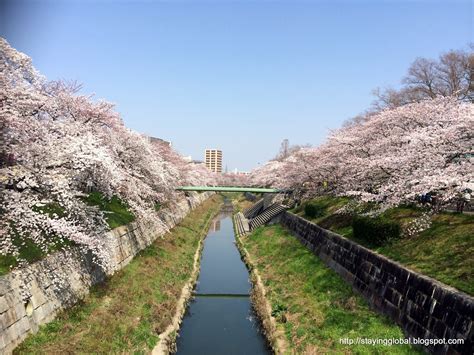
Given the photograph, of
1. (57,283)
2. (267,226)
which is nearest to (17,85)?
(57,283)

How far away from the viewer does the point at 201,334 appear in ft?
49.2

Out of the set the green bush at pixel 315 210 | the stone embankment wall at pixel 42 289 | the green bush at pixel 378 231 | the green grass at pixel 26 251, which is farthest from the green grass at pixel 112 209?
the green bush at pixel 315 210

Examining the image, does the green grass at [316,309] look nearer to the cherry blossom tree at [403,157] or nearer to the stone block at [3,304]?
the cherry blossom tree at [403,157]

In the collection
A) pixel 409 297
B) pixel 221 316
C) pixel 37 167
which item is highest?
pixel 37 167

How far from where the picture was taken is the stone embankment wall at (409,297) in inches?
347

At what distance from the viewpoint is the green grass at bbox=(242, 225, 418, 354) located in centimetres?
1125

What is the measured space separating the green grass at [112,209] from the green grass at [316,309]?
8205mm

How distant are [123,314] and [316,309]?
6.88 m

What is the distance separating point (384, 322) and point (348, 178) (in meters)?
10.1

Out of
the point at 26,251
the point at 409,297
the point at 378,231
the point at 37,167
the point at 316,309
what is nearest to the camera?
the point at 409,297

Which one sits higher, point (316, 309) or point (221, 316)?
point (316, 309)

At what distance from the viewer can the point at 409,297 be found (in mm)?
10984

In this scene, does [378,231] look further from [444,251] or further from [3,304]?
[3,304]

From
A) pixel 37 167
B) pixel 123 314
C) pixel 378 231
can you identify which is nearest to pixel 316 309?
pixel 378 231
